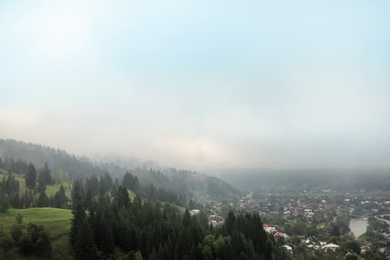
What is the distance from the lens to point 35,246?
7462 centimetres

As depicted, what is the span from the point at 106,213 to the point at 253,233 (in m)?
46.5

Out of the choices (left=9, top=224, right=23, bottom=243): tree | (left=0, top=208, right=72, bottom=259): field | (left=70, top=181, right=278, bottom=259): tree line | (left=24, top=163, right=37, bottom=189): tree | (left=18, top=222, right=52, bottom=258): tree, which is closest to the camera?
(left=18, top=222, right=52, bottom=258): tree

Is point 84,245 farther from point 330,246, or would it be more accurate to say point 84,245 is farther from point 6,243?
point 330,246

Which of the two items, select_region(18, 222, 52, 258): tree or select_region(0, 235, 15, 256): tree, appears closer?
select_region(0, 235, 15, 256): tree

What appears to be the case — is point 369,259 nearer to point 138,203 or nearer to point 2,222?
point 138,203

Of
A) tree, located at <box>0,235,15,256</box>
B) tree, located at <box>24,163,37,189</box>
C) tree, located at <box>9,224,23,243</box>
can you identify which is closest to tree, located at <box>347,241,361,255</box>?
tree, located at <box>9,224,23,243</box>

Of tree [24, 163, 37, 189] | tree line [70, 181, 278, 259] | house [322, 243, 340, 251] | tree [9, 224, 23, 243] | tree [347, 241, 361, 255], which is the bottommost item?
house [322, 243, 340, 251]

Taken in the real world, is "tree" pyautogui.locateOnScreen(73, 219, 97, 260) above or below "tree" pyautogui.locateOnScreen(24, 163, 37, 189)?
below

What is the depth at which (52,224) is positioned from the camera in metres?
93.8

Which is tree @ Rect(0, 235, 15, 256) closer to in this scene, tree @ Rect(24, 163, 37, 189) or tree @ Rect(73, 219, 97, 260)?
tree @ Rect(73, 219, 97, 260)

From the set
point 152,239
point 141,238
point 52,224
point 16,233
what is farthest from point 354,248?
point 16,233

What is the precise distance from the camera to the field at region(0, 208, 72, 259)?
77.2m

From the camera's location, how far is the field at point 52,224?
253 ft

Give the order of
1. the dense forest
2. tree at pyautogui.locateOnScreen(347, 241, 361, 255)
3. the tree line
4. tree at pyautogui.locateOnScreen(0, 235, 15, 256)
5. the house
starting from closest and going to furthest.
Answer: tree at pyautogui.locateOnScreen(0, 235, 15, 256) < the dense forest < the tree line < tree at pyautogui.locateOnScreen(347, 241, 361, 255) < the house
